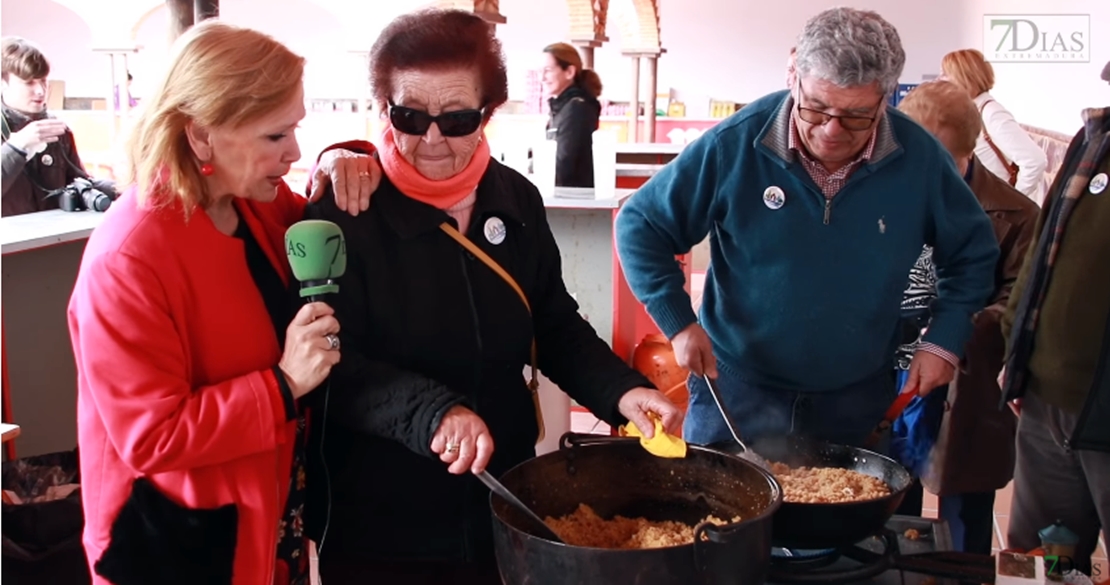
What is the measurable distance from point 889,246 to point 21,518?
2148mm

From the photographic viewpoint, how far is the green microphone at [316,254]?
134 cm

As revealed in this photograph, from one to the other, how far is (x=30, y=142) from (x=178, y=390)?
328 centimetres

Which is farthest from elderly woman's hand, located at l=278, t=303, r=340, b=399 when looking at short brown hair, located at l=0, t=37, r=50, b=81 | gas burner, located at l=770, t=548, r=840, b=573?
short brown hair, located at l=0, t=37, r=50, b=81

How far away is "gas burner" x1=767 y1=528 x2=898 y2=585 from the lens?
60.8 inches

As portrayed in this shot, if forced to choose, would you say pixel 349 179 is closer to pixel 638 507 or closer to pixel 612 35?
pixel 638 507

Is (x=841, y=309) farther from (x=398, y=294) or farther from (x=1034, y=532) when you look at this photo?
(x=1034, y=532)

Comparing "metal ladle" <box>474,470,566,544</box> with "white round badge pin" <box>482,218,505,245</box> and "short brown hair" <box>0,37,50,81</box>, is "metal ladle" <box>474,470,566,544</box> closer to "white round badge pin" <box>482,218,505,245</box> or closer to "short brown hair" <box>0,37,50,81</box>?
"white round badge pin" <box>482,218,505,245</box>

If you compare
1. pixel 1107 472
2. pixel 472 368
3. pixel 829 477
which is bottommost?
pixel 1107 472

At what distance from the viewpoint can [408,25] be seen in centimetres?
152

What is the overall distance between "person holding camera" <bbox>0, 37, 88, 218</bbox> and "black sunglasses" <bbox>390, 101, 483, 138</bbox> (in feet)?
8.84

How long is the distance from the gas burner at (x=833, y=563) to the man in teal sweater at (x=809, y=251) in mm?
403

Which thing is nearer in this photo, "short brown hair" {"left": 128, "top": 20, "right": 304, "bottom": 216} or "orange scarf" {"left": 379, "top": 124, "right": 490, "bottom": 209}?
"short brown hair" {"left": 128, "top": 20, "right": 304, "bottom": 216}

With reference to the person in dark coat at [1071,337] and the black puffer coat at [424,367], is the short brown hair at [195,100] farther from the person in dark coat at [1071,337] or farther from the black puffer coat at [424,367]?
the person in dark coat at [1071,337]

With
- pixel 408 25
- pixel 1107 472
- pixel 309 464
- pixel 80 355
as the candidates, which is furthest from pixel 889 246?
pixel 80 355
